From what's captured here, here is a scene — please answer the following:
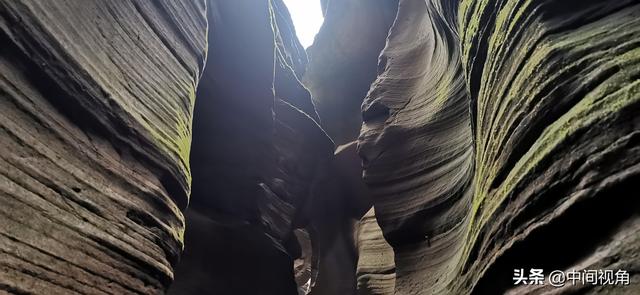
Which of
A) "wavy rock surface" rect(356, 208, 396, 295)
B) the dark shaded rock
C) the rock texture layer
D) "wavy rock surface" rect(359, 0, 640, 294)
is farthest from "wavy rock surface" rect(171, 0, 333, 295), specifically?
the dark shaded rock

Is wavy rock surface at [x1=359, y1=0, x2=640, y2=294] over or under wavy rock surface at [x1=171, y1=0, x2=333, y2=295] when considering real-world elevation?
under

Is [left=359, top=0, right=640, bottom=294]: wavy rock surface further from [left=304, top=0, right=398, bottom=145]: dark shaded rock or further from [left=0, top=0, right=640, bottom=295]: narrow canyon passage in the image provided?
[left=304, top=0, right=398, bottom=145]: dark shaded rock

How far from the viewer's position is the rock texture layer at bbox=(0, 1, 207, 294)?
3295 mm

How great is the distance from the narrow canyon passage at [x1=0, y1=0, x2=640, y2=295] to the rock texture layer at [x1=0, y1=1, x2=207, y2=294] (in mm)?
16

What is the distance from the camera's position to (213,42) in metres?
11.1

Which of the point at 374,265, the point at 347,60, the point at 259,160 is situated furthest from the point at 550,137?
the point at 347,60

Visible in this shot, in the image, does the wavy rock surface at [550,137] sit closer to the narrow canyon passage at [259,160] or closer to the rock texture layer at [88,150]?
the narrow canyon passage at [259,160]

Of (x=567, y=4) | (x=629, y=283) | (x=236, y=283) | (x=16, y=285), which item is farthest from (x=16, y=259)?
(x=236, y=283)

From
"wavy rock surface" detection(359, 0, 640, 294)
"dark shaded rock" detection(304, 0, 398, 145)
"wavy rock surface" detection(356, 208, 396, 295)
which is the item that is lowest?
"wavy rock surface" detection(359, 0, 640, 294)

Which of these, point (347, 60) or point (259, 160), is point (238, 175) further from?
point (347, 60)

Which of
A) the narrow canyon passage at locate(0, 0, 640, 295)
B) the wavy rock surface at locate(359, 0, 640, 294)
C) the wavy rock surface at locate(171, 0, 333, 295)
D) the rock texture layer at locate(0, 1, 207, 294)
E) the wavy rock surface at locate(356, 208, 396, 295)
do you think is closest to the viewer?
the wavy rock surface at locate(359, 0, 640, 294)

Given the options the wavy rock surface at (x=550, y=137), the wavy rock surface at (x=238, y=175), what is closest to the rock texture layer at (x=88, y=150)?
the wavy rock surface at (x=550, y=137)

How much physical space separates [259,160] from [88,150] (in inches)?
282

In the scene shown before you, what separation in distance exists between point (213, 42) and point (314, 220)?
7.77 meters
